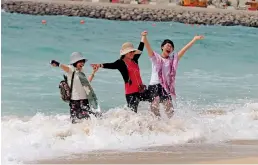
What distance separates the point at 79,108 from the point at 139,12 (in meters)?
20.6

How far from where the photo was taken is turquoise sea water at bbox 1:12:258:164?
16.6ft

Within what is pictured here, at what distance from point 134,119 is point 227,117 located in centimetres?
159

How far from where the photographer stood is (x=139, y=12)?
25.2 meters

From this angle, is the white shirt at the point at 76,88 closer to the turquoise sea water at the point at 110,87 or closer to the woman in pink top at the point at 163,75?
the turquoise sea water at the point at 110,87

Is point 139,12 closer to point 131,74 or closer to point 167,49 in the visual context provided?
point 167,49

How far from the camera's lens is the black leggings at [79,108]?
185 inches

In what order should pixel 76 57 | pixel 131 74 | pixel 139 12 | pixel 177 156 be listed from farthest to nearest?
pixel 139 12, pixel 131 74, pixel 76 57, pixel 177 156

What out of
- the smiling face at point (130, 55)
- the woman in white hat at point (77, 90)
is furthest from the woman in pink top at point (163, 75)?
the woman in white hat at point (77, 90)

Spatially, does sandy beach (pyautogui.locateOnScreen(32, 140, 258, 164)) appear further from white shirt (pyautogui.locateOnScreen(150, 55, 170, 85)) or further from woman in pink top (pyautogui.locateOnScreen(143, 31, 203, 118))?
white shirt (pyautogui.locateOnScreen(150, 55, 170, 85))

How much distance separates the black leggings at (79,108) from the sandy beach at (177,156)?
345 millimetres

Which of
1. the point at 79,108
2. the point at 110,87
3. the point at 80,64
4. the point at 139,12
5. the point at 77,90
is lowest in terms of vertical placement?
the point at 110,87

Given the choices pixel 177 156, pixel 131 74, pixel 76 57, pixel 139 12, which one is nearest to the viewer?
pixel 177 156

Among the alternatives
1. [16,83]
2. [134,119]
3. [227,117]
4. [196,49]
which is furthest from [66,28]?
[134,119]

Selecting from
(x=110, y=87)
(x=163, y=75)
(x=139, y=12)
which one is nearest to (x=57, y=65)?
(x=163, y=75)
